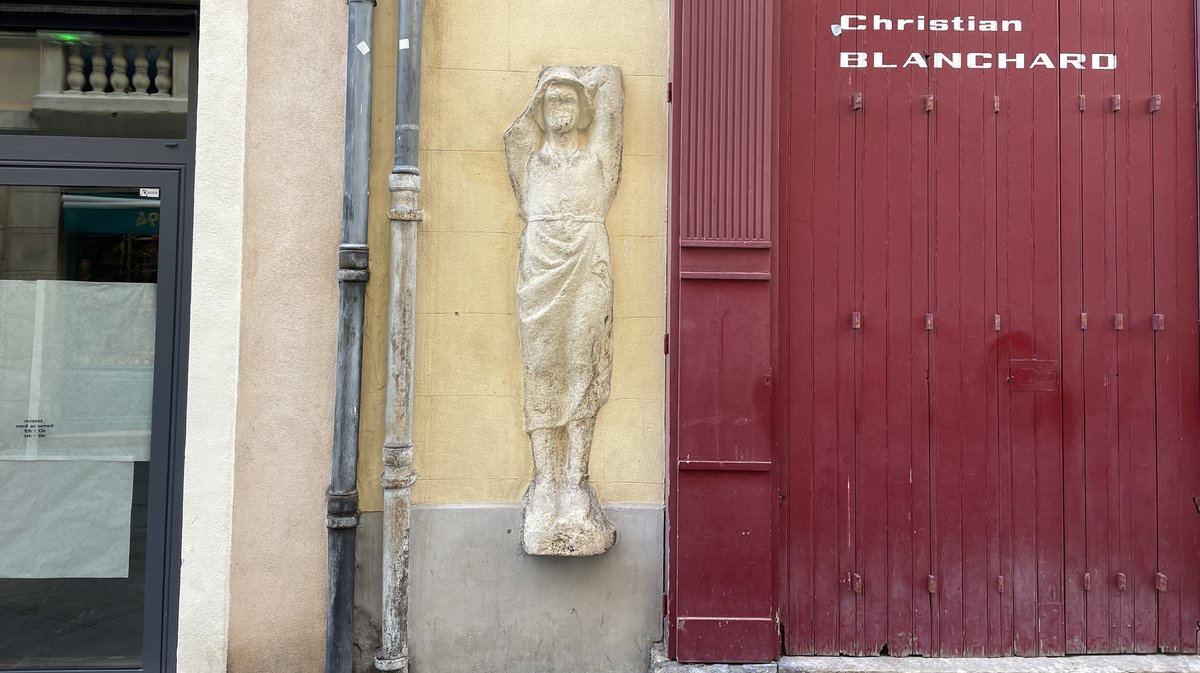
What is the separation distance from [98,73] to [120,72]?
11cm

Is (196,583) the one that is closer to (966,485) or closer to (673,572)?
(673,572)

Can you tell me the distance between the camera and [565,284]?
384cm

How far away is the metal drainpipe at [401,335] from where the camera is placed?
3.77 metres

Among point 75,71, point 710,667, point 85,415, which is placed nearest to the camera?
point 710,667

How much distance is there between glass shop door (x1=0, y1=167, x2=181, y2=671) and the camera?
4.02 meters

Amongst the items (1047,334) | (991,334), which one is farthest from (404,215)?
(1047,334)

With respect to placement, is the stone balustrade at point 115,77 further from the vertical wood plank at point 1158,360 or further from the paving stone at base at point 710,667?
the vertical wood plank at point 1158,360

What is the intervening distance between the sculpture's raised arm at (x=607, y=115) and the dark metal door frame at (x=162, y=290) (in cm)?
199

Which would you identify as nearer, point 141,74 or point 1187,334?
point 1187,334

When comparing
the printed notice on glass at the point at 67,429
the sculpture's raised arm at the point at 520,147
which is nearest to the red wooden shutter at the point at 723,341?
the sculpture's raised arm at the point at 520,147

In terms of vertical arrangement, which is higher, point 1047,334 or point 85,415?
point 1047,334

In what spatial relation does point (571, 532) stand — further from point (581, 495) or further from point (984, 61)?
point (984, 61)

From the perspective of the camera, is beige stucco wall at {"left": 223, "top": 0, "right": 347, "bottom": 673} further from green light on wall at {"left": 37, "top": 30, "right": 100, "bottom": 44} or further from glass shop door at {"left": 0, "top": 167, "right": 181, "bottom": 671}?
green light on wall at {"left": 37, "top": 30, "right": 100, "bottom": 44}

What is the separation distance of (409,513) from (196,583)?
100 centimetres
